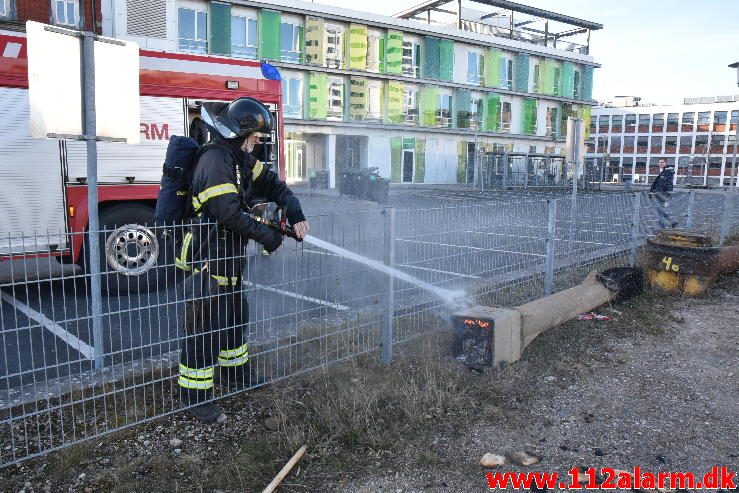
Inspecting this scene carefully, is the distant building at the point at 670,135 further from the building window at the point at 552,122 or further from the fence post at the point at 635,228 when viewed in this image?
the fence post at the point at 635,228

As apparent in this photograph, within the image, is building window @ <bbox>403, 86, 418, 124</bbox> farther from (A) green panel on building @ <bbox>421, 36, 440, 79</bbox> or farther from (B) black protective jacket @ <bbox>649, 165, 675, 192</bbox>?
(B) black protective jacket @ <bbox>649, 165, 675, 192</bbox>

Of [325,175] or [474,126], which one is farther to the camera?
[474,126]

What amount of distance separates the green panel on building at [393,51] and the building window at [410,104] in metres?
1.66

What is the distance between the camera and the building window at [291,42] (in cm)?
3278

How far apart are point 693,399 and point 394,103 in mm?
34800

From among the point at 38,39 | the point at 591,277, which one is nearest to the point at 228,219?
the point at 38,39

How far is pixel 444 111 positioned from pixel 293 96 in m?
11.8

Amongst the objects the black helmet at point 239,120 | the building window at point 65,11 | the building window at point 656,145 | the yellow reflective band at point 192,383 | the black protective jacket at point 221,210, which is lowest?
the yellow reflective band at point 192,383

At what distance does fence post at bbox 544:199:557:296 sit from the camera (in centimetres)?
610

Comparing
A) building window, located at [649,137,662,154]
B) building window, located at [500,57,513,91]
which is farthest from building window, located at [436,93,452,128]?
building window, located at [649,137,662,154]

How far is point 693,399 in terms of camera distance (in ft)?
13.0

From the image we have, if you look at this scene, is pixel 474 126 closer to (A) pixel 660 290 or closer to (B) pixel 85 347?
(A) pixel 660 290

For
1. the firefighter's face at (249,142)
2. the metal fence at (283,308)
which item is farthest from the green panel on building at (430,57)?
the firefighter's face at (249,142)

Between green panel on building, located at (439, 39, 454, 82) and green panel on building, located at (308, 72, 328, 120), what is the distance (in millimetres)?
9123
